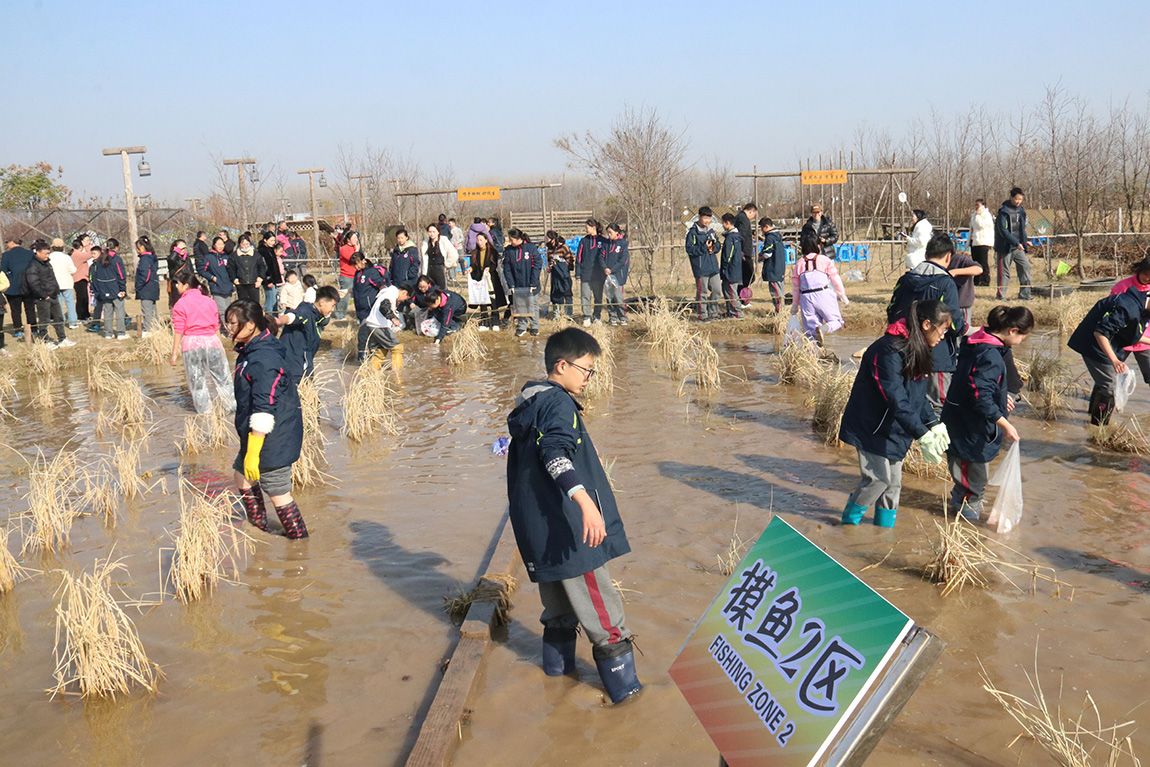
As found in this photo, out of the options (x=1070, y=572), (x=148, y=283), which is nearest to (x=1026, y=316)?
(x=1070, y=572)

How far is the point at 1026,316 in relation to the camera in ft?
19.6

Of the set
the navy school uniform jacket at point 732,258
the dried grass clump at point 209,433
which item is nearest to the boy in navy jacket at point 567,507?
the dried grass clump at point 209,433

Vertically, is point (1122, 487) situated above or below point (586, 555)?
below

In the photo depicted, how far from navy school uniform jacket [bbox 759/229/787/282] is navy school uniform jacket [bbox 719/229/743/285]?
16.9 inches

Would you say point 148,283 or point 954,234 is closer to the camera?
point 148,283

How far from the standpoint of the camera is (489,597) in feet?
16.5

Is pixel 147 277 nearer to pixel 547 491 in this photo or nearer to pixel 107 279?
pixel 107 279

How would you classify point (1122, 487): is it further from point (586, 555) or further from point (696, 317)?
point (696, 317)

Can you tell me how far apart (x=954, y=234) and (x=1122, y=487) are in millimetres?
16058

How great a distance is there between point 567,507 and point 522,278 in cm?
1152

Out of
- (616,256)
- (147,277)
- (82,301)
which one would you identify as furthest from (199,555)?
(82,301)

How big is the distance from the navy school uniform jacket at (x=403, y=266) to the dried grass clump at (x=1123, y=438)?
36.5ft

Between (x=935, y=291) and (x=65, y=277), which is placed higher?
(x=65, y=277)

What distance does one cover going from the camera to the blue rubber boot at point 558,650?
4.41 meters
